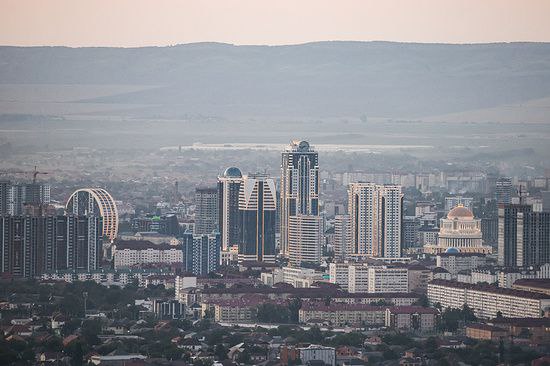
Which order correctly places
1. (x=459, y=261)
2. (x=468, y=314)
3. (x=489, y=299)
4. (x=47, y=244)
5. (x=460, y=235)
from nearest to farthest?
1. (x=468, y=314)
2. (x=489, y=299)
3. (x=47, y=244)
4. (x=459, y=261)
5. (x=460, y=235)

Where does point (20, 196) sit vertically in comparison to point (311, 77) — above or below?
below

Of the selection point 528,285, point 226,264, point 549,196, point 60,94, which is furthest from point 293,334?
point 60,94

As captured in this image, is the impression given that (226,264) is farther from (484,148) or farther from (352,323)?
(484,148)

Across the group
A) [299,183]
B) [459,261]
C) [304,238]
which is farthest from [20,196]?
[459,261]

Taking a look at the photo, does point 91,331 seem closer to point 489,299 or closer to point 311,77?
point 489,299

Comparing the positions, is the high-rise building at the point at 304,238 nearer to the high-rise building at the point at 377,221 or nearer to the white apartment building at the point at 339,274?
the high-rise building at the point at 377,221

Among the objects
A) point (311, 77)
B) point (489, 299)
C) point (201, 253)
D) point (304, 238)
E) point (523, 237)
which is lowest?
point (489, 299)

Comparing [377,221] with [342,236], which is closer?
[377,221]
